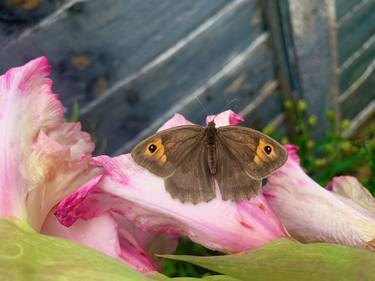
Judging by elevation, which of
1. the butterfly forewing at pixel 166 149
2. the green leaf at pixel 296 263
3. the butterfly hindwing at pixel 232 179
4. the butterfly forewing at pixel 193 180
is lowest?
the green leaf at pixel 296 263

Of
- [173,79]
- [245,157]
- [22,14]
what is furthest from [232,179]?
[173,79]

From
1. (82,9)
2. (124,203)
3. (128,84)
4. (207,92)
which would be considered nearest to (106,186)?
(124,203)

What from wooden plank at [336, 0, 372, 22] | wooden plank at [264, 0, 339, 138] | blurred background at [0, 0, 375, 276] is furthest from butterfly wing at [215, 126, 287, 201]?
wooden plank at [336, 0, 372, 22]

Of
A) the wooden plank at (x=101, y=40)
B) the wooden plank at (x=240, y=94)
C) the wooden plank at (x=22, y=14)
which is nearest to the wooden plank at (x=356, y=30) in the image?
the wooden plank at (x=240, y=94)

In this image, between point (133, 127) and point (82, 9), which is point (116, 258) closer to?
point (82, 9)

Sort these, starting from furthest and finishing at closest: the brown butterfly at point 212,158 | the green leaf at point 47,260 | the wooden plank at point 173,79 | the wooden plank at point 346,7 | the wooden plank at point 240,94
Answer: the wooden plank at point 346,7
the wooden plank at point 240,94
the wooden plank at point 173,79
the brown butterfly at point 212,158
the green leaf at point 47,260

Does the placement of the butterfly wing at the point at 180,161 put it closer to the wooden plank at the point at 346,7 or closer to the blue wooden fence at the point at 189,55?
the blue wooden fence at the point at 189,55
